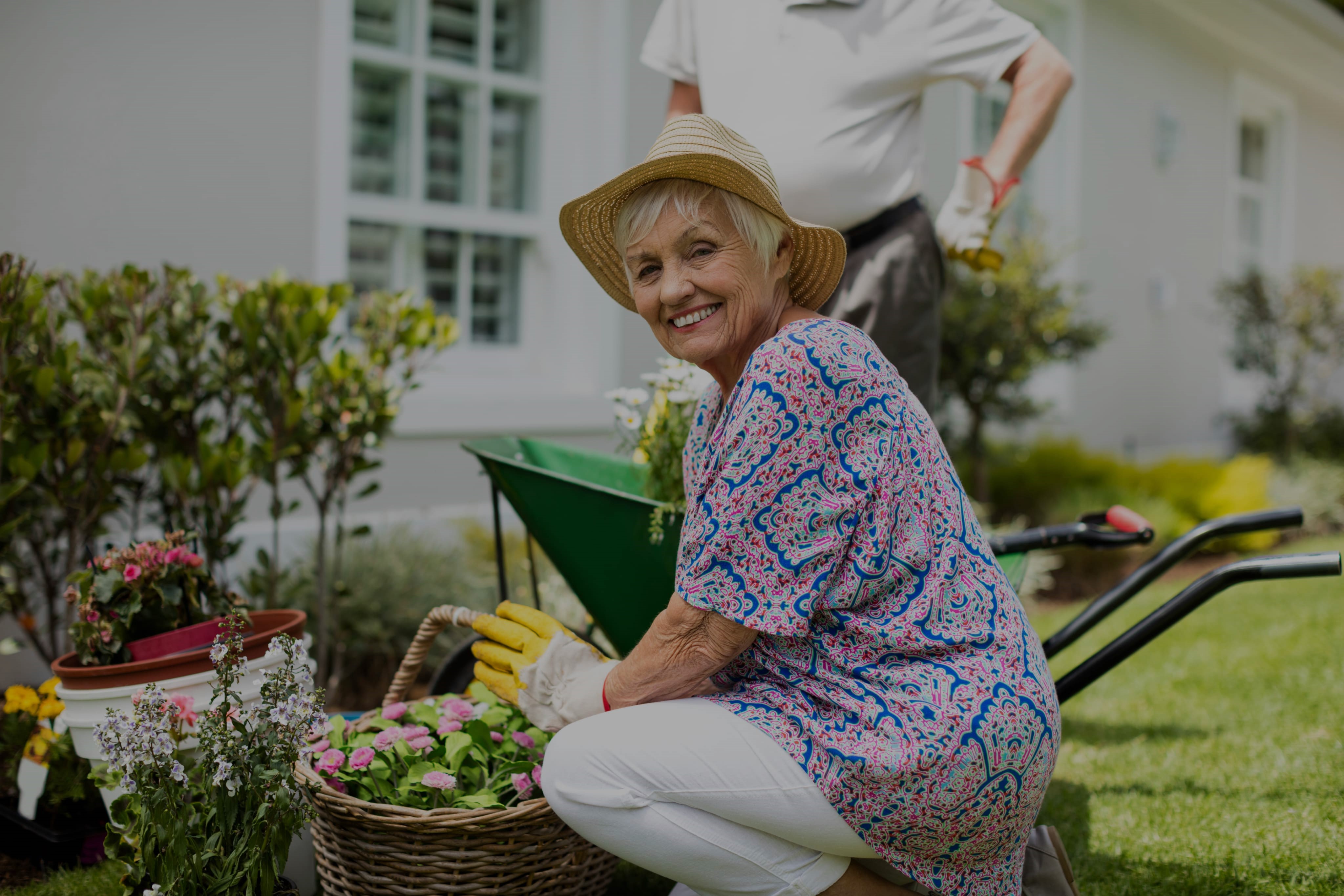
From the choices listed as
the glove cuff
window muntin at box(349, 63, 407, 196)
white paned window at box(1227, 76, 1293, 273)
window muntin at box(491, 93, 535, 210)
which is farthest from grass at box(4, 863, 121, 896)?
white paned window at box(1227, 76, 1293, 273)

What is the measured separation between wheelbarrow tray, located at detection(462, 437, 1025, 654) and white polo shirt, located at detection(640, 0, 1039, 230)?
0.78 meters

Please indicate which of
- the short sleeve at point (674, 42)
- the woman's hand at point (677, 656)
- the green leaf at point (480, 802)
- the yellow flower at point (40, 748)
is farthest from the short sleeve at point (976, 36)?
the yellow flower at point (40, 748)

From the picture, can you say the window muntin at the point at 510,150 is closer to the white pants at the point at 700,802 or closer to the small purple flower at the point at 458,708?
the small purple flower at the point at 458,708

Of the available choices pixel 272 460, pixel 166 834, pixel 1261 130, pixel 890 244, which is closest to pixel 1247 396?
pixel 1261 130

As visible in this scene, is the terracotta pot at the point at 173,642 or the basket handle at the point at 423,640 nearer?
the basket handle at the point at 423,640

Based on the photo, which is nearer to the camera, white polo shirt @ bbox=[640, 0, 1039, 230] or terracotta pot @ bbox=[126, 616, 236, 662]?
terracotta pot @ bbox=[126, 616, 236, 662]

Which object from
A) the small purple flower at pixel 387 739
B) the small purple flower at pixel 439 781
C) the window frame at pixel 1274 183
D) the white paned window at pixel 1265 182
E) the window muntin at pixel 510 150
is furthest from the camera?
the white paned window at pixel 1265 182

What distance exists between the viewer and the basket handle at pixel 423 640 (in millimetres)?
1794

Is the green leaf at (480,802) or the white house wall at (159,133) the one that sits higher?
the white house wall at (159,133)

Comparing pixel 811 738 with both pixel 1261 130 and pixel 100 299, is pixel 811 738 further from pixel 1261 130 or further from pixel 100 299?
pixel 1261 130

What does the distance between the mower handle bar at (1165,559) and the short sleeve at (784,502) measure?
0.92m

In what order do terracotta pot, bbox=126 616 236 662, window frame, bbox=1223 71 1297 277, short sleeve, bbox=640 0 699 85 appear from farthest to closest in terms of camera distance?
window frame, bbox=1223 71 1297 277 < short sleeve, bbox=640 0 699 85 < terracotta pot, bbox=126 616 236 662

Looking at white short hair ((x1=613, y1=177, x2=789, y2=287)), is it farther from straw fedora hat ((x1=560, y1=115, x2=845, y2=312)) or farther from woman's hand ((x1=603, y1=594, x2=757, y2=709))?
woman's hand ((x1=603, y1=594, x2=757, y2=709))

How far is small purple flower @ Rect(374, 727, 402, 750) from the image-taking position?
1793 mm
